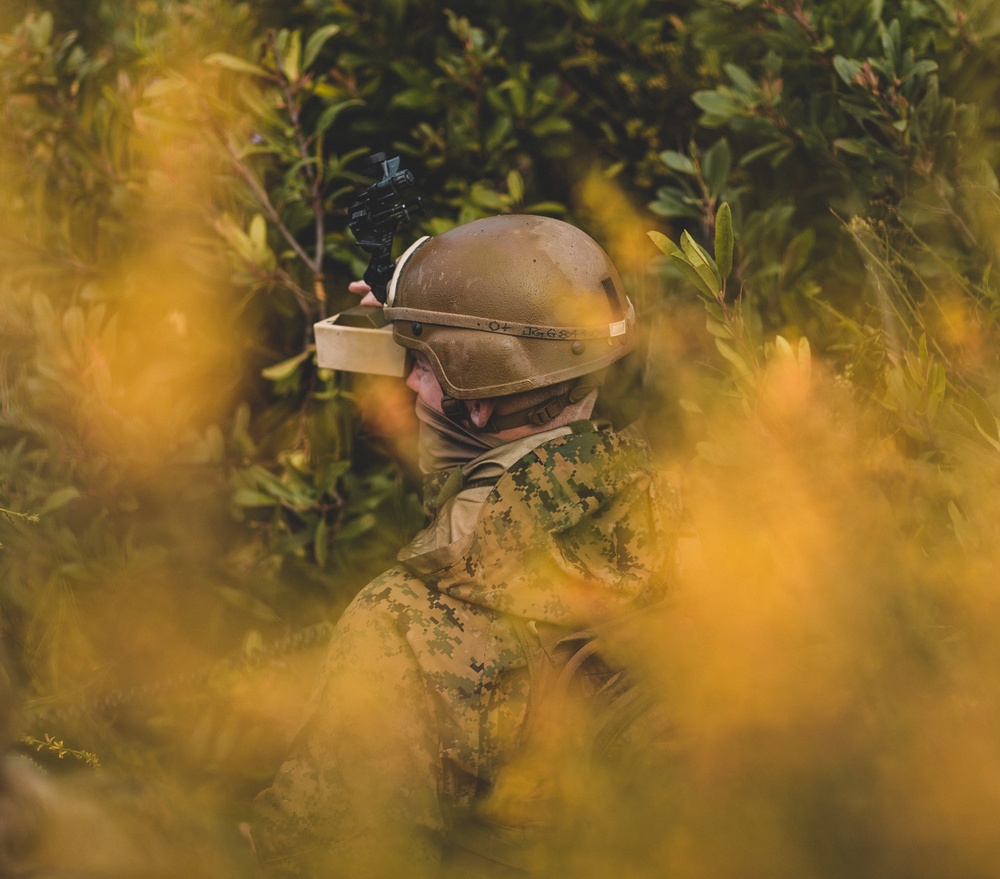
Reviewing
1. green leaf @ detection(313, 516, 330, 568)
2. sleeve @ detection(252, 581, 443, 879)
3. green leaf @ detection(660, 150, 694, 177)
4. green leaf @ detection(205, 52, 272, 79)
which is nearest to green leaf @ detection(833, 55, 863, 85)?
green leaf @ detection(660, 150, 694, 177)

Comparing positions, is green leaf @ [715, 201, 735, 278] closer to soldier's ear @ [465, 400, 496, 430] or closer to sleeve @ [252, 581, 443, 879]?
soldier's ear @ [465, 400, 496, 430]

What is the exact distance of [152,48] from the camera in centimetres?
255

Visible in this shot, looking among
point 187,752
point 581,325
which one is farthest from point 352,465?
point 581,325

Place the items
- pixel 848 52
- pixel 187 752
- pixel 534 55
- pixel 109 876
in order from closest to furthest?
pixel 109 876 < pixel 848 52 < pixel 187 752 < pixel 534 55

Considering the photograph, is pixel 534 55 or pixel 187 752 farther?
pixel 534 55

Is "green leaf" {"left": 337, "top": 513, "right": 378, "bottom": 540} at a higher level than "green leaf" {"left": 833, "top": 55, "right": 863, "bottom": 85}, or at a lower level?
lower

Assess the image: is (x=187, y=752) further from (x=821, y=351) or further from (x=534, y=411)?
(x=821, y=351)

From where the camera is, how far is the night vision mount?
179 cm

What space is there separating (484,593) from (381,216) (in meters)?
0.79

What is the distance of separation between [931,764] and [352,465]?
175cm

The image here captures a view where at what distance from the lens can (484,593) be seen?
1642 millimetres

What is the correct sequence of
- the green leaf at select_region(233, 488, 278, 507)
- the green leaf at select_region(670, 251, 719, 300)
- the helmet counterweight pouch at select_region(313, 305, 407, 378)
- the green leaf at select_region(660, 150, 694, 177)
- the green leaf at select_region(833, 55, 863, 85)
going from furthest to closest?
the green leaf at select_region(233, 488, 278, 507), the green leaf at select_region(660, 150, 694, 177), the green leaf at select_region(833, 55, 863, 85), the helmet counterweight pouch at select_region(313, 305, 407, 378), the green leaf at select_region(670, 251, 719, 300)

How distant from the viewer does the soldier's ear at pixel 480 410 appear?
1.73m

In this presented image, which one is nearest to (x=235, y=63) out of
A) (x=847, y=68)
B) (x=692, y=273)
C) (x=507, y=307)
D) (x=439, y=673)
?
(x=507, y=307)
